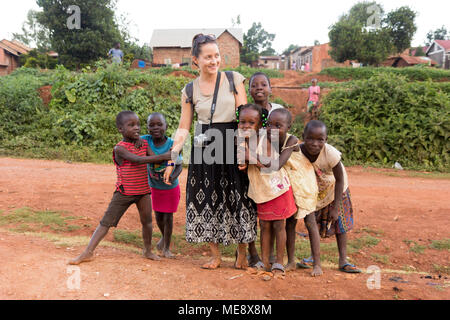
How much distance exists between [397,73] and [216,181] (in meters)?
18.4

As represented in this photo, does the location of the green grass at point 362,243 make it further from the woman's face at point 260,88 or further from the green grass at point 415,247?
the woman's face at point 260,88

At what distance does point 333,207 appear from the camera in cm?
328

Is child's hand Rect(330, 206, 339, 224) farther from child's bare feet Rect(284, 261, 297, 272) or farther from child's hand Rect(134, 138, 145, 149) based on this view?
child's hand Rect(134, 138, 145, 149)

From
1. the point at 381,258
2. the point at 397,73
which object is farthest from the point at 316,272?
the point at 397,73

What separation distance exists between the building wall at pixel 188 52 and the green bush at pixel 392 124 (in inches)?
678

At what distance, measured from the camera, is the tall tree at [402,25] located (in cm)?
2639

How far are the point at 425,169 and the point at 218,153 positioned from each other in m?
7.86

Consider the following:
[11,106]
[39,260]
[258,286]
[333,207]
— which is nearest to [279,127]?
[333,207]

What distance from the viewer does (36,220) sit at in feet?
14.5

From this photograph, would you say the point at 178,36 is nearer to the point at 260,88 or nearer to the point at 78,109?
the point at 78,109

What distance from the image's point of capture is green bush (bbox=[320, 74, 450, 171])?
9344 millimetres

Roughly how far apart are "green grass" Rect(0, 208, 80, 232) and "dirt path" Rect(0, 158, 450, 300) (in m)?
0.10

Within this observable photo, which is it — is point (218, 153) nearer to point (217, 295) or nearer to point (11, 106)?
point (217, 295)

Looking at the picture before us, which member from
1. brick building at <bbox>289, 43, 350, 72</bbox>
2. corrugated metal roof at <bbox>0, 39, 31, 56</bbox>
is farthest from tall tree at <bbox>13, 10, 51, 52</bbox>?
brick building at <bbox>289, 43, 350, 72</bbox>
